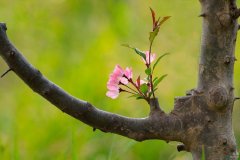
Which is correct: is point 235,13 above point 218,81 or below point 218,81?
above

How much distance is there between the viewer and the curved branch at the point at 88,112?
0.92 m

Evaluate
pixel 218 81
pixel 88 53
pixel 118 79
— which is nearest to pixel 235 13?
pixel 218 81

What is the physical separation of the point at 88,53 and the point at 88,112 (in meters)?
1.62

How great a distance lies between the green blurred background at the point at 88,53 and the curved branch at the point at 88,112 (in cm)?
113

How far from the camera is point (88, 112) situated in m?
0.96

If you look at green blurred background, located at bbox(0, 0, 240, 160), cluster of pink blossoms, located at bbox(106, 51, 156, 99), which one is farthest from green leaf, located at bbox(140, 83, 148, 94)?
green blurred background, located at bbox(0, 0, 240, 160)

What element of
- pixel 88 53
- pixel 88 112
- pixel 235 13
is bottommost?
pixel 88 53

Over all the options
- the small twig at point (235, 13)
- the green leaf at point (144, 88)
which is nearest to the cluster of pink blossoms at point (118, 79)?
the green leaf at point (144, 88)

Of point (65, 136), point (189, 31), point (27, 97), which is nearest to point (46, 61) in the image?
point (27, 97)

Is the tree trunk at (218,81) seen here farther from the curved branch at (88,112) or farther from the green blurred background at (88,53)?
the green blurred background at (88,53)

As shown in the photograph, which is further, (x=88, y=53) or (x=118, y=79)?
(x=88, y=53)

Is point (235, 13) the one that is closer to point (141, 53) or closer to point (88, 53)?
point (141, 53)

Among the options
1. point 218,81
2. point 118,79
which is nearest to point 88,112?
point 118,79

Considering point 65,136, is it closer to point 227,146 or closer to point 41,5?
point 41,5
